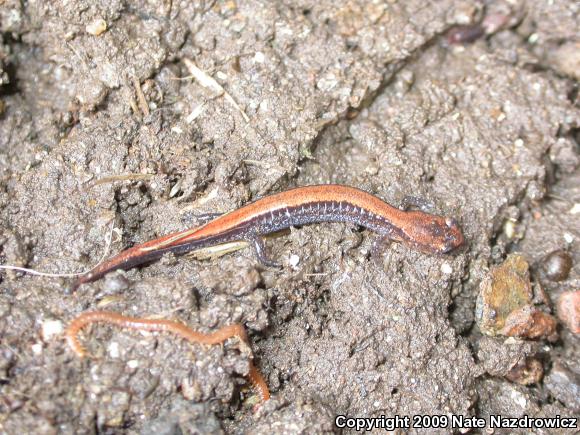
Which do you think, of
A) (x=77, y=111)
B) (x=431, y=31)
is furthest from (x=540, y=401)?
(x=77, y=111)

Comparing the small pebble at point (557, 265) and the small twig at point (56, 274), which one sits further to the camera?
the small pebble at point (557, 265)

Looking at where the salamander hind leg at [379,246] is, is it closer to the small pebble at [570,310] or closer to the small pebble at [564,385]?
the small pebble at [570,310]

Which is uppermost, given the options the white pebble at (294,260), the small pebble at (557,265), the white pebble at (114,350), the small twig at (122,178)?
the small twig at (122,178)

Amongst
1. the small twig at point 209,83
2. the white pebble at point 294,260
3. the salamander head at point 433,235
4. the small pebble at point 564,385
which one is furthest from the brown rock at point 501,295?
the small twig at point 209,83

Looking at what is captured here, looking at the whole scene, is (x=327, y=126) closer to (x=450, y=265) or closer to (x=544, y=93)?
(x=450, y=265)

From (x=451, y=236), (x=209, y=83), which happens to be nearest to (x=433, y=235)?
(x=451, y=236)

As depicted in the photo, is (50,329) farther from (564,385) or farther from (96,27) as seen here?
(564,385)
